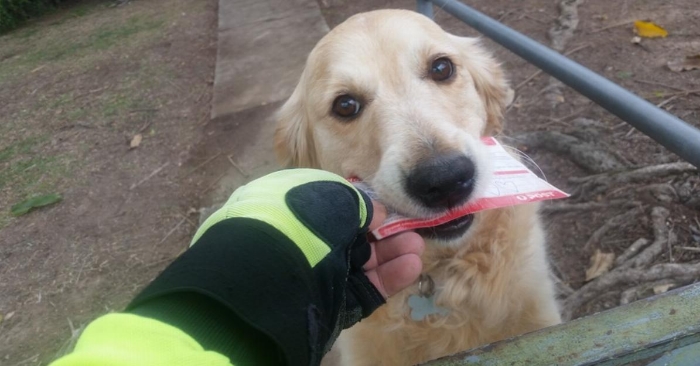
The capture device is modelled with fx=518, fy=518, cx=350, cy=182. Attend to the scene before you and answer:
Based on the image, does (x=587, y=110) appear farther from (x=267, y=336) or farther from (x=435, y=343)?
(x=267, y=336)

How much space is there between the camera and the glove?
2.83 feet

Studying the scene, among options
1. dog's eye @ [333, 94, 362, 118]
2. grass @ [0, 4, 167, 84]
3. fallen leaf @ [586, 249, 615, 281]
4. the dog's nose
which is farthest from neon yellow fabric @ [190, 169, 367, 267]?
grass @ [0, 4, 167, 84]

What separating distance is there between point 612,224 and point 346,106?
5.41ft

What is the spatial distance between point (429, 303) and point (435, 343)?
0.50 feet

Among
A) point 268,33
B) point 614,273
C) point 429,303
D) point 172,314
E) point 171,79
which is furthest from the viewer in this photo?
point 268,33

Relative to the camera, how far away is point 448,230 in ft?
5.54

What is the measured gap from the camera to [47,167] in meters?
4.89

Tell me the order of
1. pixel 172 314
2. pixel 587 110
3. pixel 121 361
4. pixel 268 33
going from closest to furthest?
pixel 121 361 < pixel 172 314 < pixel 587 110 < pixel 268 33

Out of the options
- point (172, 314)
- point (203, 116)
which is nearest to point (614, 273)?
point (172, 314)

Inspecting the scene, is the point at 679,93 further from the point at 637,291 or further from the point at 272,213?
Result: the point at 272,213

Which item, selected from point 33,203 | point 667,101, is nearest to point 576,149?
point 667,101

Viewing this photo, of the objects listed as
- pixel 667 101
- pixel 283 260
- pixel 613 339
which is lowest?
pixel 667 101

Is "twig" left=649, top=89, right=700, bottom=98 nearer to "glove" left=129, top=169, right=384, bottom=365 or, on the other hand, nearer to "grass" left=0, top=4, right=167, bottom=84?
"glove" left=129, top=169, right=384, bottom=365

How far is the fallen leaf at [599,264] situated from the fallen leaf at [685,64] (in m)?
1.67
